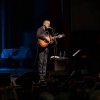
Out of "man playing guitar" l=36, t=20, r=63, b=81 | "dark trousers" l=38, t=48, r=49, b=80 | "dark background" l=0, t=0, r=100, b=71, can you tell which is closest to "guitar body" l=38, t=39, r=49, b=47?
"man playing guitar" l=36, t=20, r=63, b=81

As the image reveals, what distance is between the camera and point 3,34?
1168 cm

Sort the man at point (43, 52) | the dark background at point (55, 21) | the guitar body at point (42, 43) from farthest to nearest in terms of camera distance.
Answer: the dark background at point (55, 21)
the guitar body at point (42, 43)
the man at point (43, 52)

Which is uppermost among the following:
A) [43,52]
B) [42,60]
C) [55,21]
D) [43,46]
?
[55,21]

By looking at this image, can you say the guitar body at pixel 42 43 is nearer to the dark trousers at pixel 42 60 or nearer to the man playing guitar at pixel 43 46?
the man playing guitar at pixel 43 46

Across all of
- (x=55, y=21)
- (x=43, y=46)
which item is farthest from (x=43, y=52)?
(x=55, y=21)

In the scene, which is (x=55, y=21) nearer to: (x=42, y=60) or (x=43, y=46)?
(x=43, y=46)

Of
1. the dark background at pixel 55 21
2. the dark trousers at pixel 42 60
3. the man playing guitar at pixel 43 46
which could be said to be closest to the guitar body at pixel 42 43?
the man playing guitar at pixel 43 46

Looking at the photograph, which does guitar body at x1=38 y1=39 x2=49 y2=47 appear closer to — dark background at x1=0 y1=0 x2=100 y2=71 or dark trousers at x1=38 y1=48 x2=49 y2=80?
dark trousers at x1=38 y1=48 x2=49 y2=80

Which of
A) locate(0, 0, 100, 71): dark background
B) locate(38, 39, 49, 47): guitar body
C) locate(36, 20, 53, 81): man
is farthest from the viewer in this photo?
locate(0, 0, 100, 71): dark background

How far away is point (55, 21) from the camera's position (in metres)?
9.86

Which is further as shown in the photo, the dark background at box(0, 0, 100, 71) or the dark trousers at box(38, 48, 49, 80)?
the dark background at box(0, 0, 100, 71)

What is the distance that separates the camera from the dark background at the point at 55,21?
8.92 m

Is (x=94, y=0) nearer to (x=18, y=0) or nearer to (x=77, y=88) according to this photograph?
(x=18, y=0)

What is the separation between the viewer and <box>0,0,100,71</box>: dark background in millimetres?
8920
